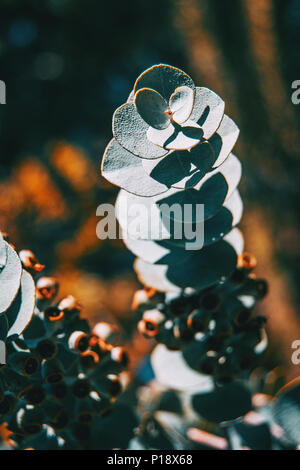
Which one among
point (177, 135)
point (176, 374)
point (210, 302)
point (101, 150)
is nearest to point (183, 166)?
point (177, 135)

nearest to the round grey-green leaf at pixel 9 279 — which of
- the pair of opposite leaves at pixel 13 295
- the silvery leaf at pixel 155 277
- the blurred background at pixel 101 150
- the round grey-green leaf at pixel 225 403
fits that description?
the pair of opposite leaves at pixel 13 295

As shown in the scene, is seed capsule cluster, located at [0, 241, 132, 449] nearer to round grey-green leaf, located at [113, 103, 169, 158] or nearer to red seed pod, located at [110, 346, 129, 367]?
red seed pod, located at [110, 346, 129, 367]

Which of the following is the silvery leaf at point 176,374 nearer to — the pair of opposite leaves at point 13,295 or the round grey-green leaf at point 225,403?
the round grey-green leaf at point 225,403

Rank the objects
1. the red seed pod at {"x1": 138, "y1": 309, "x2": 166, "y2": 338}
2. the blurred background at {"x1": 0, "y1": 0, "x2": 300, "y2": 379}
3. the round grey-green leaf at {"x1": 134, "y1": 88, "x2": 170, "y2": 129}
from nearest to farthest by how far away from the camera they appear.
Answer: the round grey-green leaf at {"x1": 134, "y1": 88, "x2": 170, "y2": 129}, the red seed pod at {"x1": 138, "y1": 309, "x2": 166, "y2": 338}, the blurred background at {"x1": 0, "y1": 0, "x2": 300, "y2": 379}

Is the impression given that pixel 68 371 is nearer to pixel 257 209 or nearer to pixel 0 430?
pixel 0 430

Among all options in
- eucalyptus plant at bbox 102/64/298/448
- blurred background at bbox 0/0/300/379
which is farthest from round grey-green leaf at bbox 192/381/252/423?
blurred background at bbox 0/0/300/379

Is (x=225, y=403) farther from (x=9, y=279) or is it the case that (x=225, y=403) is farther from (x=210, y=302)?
(x=9, y=279)
